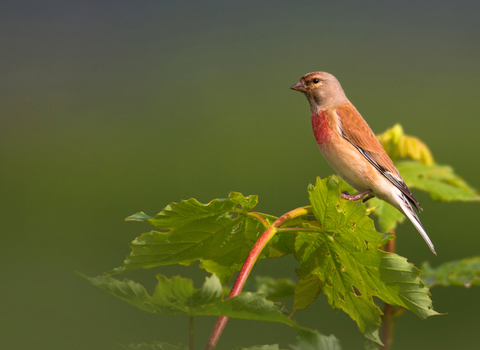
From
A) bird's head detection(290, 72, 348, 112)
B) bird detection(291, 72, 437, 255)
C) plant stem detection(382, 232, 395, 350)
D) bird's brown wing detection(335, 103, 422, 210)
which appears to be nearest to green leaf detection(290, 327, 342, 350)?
plant stem detection(382, 232, 395, 350)

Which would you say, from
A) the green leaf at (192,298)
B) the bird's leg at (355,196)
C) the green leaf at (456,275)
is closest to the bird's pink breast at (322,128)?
the bird's leg at (355,196)

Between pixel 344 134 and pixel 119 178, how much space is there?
323 inches

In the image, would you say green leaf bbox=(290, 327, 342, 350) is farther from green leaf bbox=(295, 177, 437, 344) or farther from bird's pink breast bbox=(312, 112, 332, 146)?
bird's pink breast bbox=(312, 112, 332, 146)

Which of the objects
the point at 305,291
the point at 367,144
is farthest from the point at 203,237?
the point at 367,144

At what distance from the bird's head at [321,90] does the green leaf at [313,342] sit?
72.3 inches

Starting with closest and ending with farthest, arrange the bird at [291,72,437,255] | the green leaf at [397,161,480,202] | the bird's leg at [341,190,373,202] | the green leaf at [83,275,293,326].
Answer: the green leaf at [83,275,293,326] → the bird's leg at [341,190,373,202] → the bird at [291,72,437,255] → the green leaf at [397,161,480,202]

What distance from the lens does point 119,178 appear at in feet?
33.3

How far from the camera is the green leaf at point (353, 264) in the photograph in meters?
1.10

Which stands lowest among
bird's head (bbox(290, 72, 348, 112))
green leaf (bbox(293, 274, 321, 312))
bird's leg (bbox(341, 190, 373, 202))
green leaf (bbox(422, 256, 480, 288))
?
green leaf (bbox(422, 256, 480, 288))

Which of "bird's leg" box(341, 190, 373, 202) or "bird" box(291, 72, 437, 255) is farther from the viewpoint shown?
"bird" box(291, 72, 437, 255)

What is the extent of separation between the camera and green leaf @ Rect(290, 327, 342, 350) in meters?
1.10

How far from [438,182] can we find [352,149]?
0.61 m

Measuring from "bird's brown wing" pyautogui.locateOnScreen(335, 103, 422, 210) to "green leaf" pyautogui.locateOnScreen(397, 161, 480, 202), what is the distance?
27cm

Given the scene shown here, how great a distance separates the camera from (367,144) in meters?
2.61
